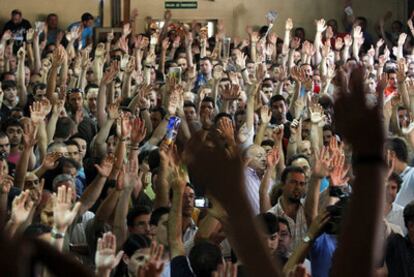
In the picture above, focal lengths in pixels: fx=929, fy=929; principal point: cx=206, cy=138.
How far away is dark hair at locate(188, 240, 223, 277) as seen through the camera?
383 cm

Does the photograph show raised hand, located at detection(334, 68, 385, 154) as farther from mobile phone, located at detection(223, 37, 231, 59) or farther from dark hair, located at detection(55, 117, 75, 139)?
mobile phone, located at detection(223, 37, 231, 59)

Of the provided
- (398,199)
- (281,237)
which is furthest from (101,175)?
(398,199)

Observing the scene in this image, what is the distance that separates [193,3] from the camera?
15.3 metres

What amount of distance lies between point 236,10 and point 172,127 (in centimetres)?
885

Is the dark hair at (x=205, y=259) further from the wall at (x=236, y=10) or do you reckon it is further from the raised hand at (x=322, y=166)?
the wall at (x=236, y=10)

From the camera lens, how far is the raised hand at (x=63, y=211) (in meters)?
3.63

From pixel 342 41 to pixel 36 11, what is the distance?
5.31m

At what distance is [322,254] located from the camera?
14.1ft

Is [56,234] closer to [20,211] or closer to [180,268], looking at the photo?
[20,211]

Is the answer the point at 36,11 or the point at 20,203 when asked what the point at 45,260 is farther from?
the point at 36,11

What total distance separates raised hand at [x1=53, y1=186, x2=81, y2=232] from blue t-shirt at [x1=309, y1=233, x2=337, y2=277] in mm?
1201

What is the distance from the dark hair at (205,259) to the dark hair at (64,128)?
10.4 feet

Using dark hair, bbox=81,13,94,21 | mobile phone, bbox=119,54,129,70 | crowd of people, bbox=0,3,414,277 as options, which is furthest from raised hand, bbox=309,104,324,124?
dark hair, bbox=81,13,94,21

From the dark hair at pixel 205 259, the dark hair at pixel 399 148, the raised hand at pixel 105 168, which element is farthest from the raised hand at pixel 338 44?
the dark hair at pixel 205 259
